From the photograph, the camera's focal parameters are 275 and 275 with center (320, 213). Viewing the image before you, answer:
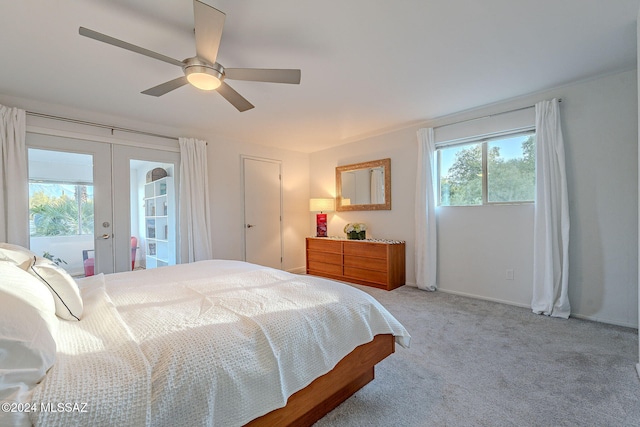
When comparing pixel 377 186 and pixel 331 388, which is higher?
pixel 377 186

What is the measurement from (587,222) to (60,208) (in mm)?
5657

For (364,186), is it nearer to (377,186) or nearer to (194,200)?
(377,186)

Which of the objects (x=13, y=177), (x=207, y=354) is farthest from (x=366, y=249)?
(x=13, y=177)

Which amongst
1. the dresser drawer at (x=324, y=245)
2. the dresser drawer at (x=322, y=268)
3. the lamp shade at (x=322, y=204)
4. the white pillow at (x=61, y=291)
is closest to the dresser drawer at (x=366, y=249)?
the dresser drawer at (x=324, y=245)

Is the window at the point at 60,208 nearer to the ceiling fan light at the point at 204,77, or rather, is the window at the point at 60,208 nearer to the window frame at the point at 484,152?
the ceiling fan light at the point at 204,77

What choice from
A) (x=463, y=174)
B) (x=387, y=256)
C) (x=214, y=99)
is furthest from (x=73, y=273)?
(x=463, y=174)

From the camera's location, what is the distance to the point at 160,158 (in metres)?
3.83

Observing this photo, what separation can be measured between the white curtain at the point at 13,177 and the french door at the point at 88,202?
0.34ft

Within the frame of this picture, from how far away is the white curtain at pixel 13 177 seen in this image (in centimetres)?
277

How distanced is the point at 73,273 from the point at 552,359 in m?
4.77

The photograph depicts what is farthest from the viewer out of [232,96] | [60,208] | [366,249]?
[366,249]

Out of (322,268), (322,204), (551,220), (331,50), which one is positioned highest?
(331,50)

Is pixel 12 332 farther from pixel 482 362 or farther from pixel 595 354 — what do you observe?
pixel 595 354

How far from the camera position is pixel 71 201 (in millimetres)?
3201
